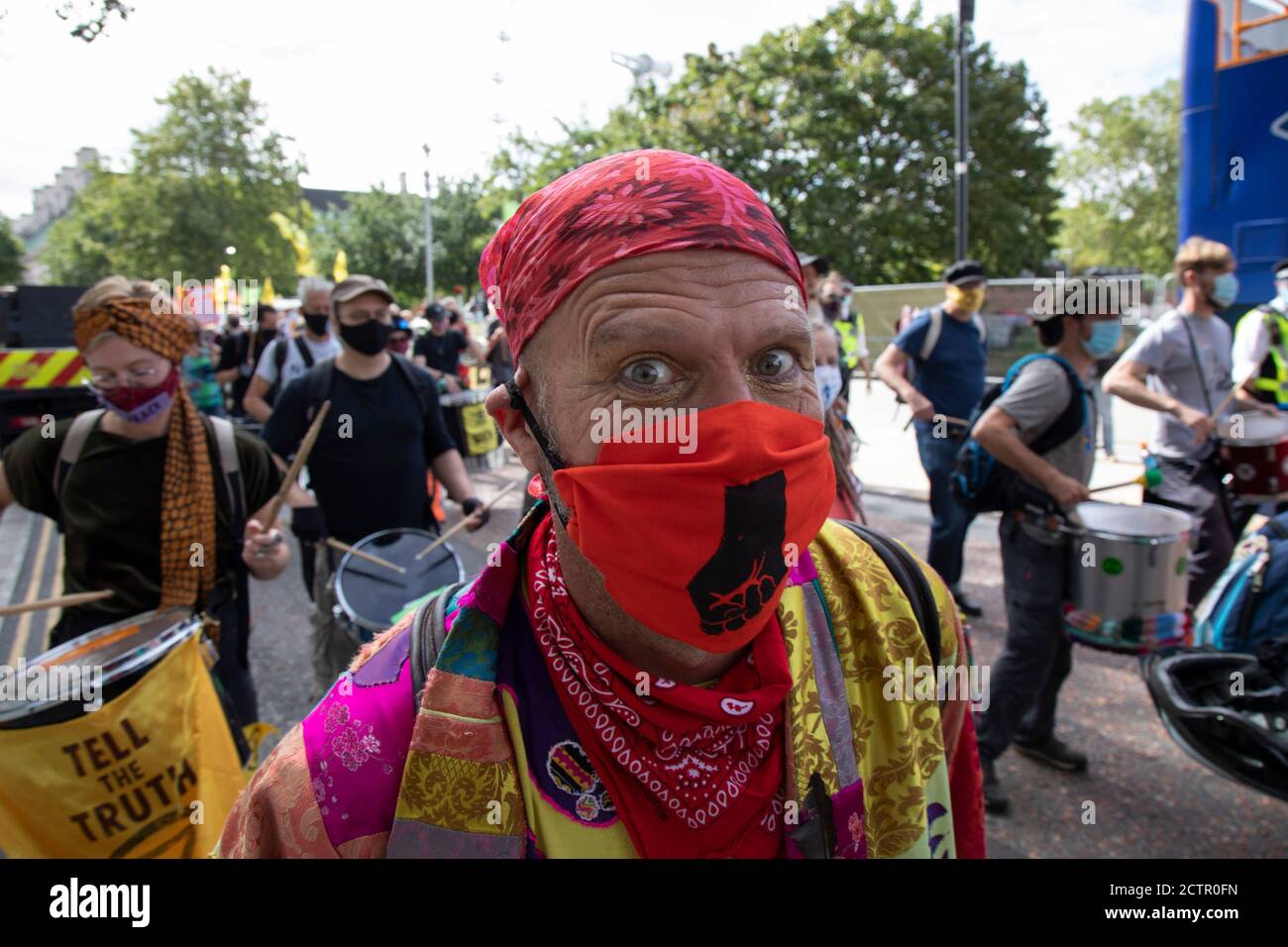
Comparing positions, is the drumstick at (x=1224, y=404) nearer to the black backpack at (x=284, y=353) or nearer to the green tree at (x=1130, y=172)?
the black backpack at (x=284, y=353)

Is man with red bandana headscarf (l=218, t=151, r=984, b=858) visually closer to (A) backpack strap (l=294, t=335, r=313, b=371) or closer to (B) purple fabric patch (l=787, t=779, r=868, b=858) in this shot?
(B) purple fabric patch (l=787, t=779, r=868, b=858)

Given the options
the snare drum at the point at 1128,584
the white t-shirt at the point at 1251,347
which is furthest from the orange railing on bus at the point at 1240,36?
the snare drum at the point at 1128,584

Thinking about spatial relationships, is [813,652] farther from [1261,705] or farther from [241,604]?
[241,604]

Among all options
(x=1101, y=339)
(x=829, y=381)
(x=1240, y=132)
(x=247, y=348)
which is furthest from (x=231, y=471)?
(x=247, y=348)

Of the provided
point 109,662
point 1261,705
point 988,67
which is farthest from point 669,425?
point 988,67

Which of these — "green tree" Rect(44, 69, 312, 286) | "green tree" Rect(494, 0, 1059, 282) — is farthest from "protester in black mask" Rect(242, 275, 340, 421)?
"green tree" Rect(44, 69, 312, 286)

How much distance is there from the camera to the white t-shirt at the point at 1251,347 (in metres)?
4.86

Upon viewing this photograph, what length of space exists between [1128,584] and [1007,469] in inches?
25.0

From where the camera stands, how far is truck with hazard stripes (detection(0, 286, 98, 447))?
377 inches

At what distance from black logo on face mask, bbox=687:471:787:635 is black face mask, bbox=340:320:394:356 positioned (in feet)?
10.5

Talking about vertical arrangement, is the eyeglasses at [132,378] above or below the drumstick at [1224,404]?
above

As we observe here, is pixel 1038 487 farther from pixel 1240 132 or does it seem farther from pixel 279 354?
pixel 1240 132

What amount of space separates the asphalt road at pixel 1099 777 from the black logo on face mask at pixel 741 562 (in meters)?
2.52

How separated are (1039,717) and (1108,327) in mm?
1684
